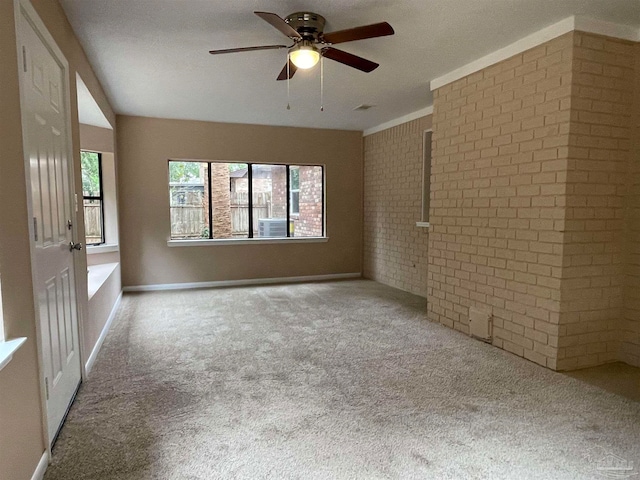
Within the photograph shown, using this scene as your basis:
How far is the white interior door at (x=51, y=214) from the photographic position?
1.88m

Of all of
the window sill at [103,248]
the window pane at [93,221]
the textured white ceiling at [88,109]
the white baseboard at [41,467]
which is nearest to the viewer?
the white baseboard at [41,467]

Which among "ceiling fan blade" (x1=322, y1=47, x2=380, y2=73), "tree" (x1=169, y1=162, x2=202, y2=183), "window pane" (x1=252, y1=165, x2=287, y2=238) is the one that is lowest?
"window pane" (x1=252, y1=165, x2=287, y2=238)

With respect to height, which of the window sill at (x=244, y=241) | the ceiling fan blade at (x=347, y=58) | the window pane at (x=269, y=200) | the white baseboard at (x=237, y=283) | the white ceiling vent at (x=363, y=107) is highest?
the white ceiling vent at (x=363, y=107)

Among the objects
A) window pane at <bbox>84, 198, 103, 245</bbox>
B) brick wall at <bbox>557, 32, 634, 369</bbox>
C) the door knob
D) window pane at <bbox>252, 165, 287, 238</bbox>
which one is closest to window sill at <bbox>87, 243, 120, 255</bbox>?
window pane at <bbox>84, 198, 103, 245</bbox>

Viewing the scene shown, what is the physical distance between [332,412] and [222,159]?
4.61 metres

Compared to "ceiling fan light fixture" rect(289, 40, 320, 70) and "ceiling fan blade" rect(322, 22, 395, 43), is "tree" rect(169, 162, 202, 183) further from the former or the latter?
"ceiling fan blade" rect(322, 22, 395, 43)

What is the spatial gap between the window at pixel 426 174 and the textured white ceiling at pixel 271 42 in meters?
0.50

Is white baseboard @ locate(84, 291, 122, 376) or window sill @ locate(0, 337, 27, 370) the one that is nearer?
window sill @ locate(0, 337, 27, 370)

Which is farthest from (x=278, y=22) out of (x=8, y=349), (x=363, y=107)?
(x=363, y=107)

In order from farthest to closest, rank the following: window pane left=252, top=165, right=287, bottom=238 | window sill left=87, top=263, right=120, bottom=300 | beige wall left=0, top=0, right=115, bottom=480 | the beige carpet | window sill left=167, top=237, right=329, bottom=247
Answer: window pane left=252, top=165, right=287, bottom=238
window sill left=167, top=237, right=329, bottom=247
window sill left=87, top=263, right=120, bottom=300
the beige carpet
beige wall left=0, top=0, right=115, bottom=480

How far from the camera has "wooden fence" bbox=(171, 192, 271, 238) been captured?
600 cm

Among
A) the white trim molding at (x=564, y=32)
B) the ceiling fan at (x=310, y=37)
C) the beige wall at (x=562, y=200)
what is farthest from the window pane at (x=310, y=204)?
the ceiling fan at (x=310, y=37)

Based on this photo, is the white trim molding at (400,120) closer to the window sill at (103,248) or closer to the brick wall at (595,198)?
the brick wall at (595,198)

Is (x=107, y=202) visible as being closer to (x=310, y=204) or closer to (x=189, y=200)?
(x=189, y=200)
